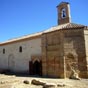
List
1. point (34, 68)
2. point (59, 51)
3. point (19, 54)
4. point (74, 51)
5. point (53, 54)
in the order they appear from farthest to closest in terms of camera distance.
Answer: point (19, 54) → point (34, 68) → point (53, 54) → point (59, 51) → point (74, 51)

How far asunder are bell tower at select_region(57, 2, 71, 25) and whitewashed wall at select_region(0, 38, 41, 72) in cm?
429

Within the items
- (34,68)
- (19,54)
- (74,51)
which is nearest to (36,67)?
(34,68)

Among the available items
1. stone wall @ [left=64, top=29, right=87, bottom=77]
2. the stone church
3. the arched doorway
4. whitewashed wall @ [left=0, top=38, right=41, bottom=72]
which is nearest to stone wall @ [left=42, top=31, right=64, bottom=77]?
the stone church

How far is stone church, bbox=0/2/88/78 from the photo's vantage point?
573 inches

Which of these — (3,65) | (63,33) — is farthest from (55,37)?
(3,65)

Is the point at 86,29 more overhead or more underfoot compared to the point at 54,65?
more overhead

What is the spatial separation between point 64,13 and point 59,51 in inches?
245

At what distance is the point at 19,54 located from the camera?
20.4m

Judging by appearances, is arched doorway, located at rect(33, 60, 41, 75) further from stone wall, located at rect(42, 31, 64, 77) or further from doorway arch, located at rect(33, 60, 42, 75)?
stone wall, located at rect(42, 31, 64, 77)

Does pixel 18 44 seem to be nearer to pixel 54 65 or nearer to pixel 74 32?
pixel 54 65

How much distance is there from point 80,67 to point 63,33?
156 inches

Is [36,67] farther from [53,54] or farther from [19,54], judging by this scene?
[53,54]

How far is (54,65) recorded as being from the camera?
1530cm

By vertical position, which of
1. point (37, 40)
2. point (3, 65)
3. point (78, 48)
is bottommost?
point (3, 65)
